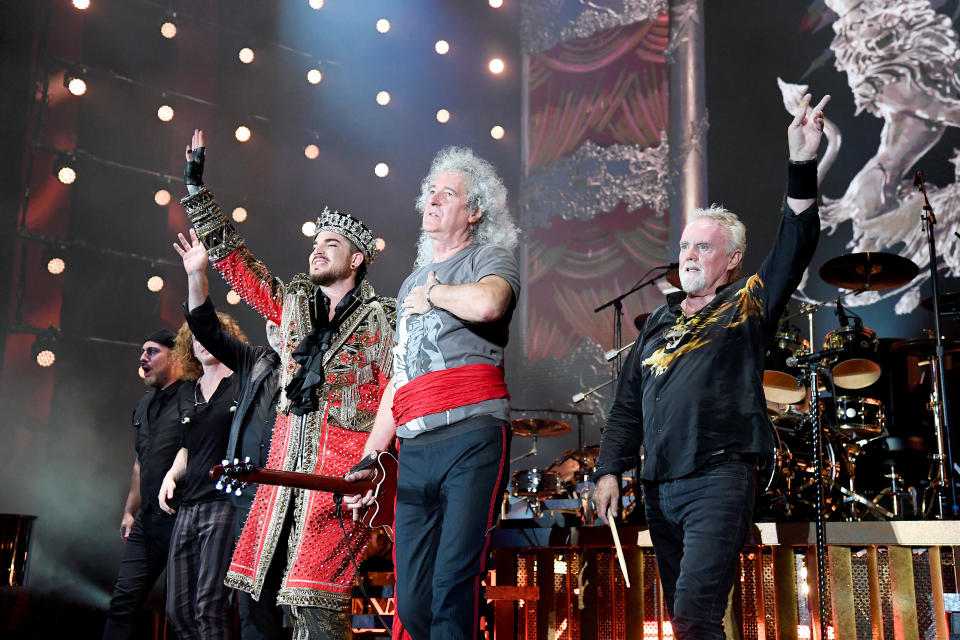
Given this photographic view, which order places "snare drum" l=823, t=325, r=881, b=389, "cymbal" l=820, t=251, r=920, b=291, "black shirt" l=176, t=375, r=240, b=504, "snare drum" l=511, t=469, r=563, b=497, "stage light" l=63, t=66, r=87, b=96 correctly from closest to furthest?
"black shirt" l=176, t=375, r=240, b=504
"stage light" l=63, t=66, r=87, b=96
"cymbal" l=820, t=251, r=920, b=291
"snare drum" l=823, t=325, r=881, b=389
"snare drum" l=511, t=469, r=563, b=497

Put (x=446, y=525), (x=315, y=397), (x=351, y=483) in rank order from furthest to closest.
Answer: (x=315, y=397)
(x=351, y=483)
(x=446, y=525)

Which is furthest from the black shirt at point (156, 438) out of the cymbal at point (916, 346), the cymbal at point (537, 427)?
the cymbal at point (916, 346)

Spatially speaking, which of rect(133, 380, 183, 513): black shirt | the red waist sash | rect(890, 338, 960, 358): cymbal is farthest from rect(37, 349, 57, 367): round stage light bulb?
rect(890, 338, 960, 358): cymbal

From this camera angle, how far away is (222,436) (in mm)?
4719

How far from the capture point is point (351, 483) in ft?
9.37

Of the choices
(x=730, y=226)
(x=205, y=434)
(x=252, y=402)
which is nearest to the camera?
(x=730, y=226)

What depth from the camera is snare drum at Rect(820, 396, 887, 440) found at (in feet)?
24.1

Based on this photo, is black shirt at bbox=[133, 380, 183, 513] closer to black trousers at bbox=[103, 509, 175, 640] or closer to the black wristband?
black trousers at bbox=[103, 509, 175, 640]

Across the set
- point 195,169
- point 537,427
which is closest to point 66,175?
point 195,169

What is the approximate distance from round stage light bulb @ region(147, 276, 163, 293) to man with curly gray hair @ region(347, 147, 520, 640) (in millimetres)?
4534

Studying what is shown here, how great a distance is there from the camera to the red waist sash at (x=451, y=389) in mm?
2553

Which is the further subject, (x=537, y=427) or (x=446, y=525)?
(x=537, y=427)

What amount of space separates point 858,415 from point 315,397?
18.0 ft

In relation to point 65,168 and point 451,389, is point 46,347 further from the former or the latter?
point 451,389
